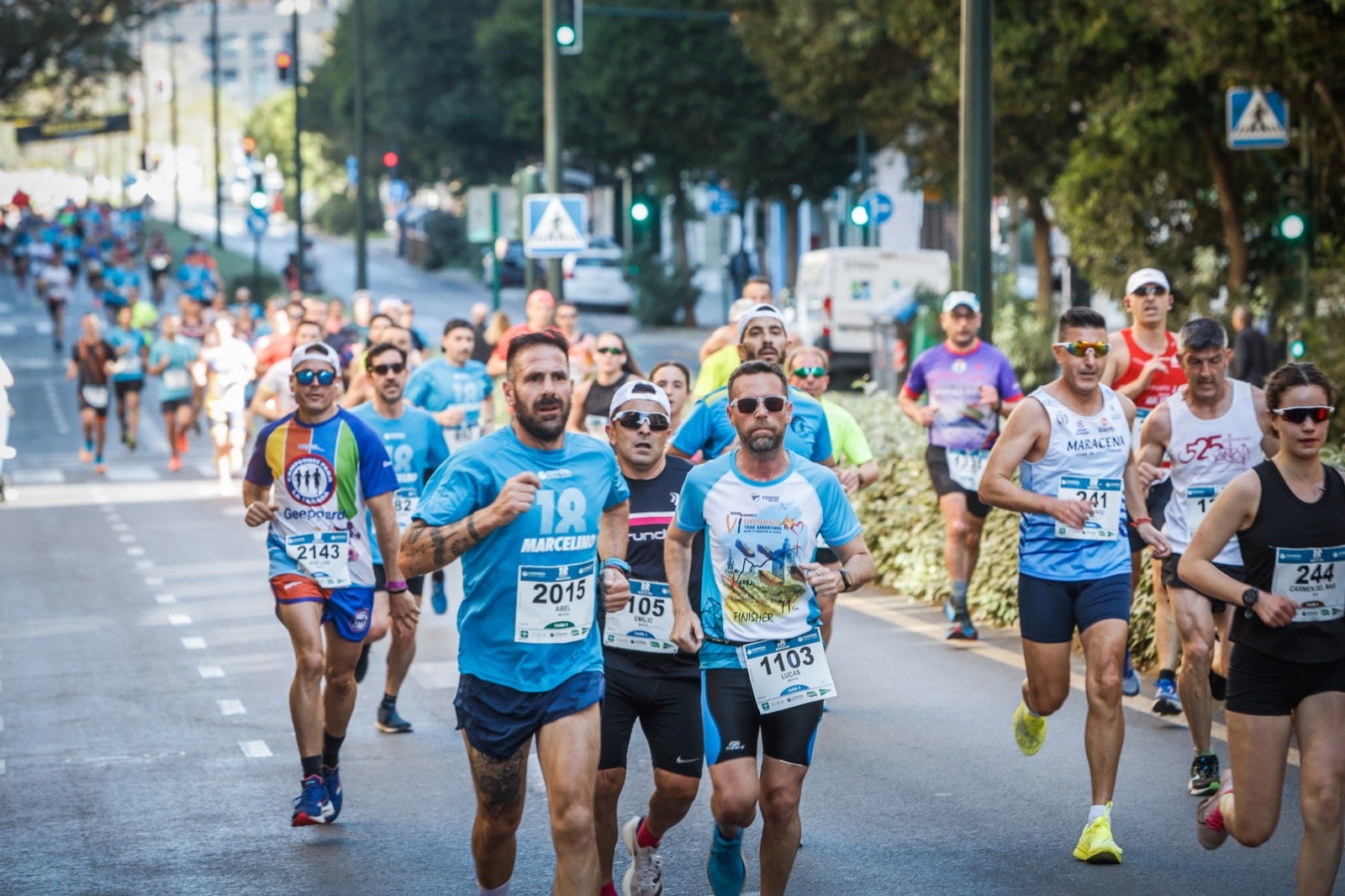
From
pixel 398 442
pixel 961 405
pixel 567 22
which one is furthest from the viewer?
pixel 567 22

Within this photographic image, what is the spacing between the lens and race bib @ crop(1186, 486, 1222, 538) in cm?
848

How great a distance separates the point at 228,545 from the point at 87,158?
141199 millimetres

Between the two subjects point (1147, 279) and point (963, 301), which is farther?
point (963, 301)

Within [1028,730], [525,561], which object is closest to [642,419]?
[525,561]

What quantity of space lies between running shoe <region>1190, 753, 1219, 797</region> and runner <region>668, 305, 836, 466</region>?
1.93 metres

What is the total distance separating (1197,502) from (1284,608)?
273cm

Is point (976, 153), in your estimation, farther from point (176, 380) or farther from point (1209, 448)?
point (176, 380)

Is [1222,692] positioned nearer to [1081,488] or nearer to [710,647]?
[1081,488]

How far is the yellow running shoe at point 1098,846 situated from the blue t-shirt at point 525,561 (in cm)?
222

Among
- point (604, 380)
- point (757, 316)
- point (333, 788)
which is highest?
point (757, 316)

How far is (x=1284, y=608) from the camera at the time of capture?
19.2ft

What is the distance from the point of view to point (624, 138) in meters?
50.1

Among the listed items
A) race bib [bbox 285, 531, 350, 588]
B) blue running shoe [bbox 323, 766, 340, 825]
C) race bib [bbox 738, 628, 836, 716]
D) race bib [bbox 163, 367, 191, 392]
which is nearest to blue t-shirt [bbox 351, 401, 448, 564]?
race bib [bbox 285, 531, 350, 588]

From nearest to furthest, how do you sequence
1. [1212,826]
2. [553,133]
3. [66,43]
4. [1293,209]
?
[1212,826] → [1293,209] → [553,133] → [66,43]
